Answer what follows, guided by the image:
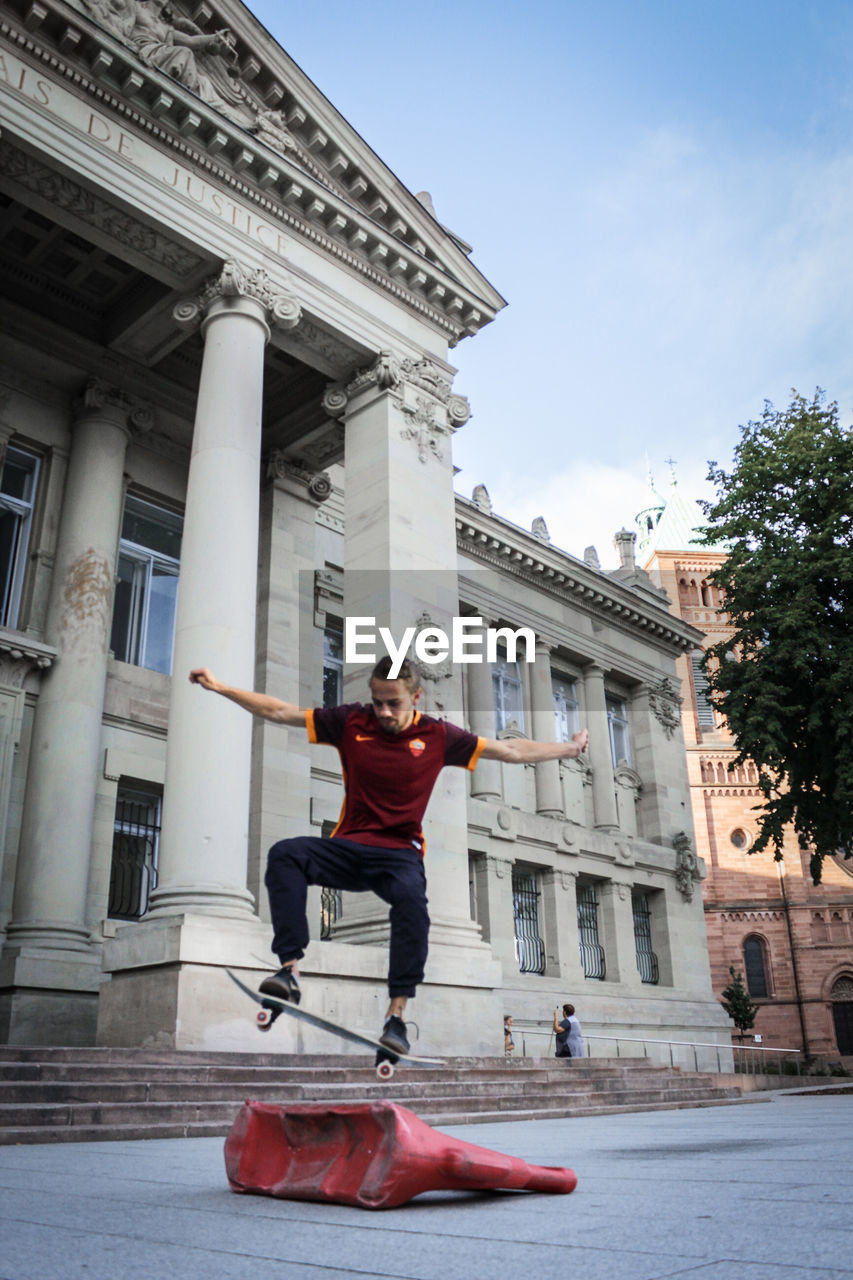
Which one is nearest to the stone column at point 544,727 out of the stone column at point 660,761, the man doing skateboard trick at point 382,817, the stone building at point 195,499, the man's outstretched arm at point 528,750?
the stone column at point 660,761

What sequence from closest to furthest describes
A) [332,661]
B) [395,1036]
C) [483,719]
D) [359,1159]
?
[359,1159] < [395,1036] < [332,661] < [483,719]

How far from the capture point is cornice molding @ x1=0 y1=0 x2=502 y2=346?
15.1 meters

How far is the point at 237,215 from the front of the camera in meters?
17.4

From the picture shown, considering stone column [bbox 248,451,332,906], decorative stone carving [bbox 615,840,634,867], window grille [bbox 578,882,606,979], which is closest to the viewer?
stone column [bbox 248,451,332,906]

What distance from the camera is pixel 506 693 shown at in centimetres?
3155

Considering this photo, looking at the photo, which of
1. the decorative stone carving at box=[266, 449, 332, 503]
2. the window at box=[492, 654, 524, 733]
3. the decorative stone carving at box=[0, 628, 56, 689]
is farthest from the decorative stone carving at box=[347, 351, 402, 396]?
the window at box=[492, 654, 524, 733]

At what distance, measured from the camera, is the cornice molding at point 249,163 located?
15.1 metres

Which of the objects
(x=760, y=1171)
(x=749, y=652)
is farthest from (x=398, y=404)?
(x=760, y=1171)

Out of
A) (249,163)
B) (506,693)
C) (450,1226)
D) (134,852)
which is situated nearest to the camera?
(450,1226)

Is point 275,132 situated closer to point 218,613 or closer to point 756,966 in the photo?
point 218,613

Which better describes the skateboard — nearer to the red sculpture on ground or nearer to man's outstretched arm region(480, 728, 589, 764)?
the red sculpture on ground

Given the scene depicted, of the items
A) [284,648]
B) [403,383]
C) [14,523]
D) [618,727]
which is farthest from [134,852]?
[618,727]

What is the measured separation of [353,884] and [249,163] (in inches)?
595

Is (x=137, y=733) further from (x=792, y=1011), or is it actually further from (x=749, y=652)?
(x=792, y=1011)
